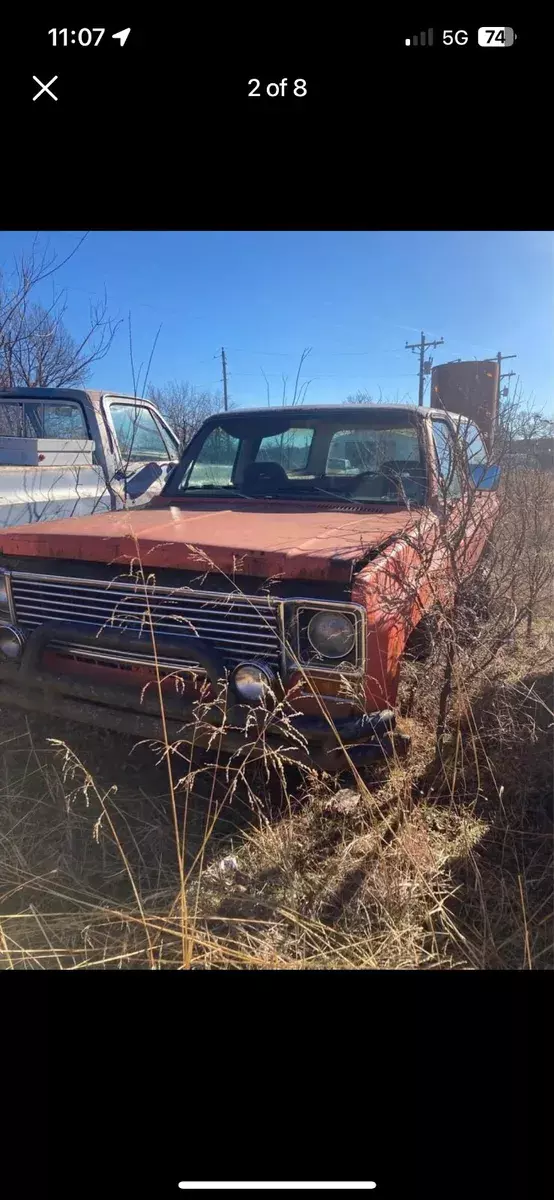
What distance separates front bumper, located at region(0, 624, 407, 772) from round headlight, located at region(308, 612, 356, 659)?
232 mm

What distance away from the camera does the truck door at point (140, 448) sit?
449cm

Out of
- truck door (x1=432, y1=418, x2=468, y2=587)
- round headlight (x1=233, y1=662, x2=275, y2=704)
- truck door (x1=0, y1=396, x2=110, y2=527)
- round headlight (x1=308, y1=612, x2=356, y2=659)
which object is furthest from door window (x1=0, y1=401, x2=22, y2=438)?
round headlight (x1=308, y1=612, x2=356, y2=659)

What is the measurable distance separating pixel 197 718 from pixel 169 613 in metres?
0.43

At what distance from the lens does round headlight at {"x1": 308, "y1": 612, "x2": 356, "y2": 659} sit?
1.91 m

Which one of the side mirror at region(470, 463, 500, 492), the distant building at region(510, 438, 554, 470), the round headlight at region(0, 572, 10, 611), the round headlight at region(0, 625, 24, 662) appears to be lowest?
the round headlight at region(0, 625, 24, 662)

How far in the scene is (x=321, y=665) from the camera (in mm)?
1938
